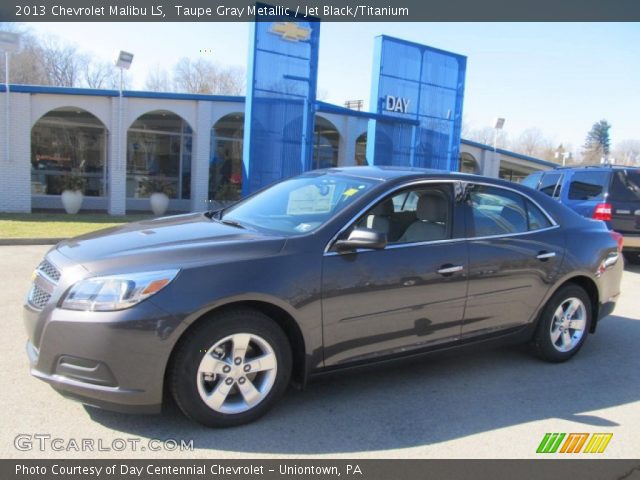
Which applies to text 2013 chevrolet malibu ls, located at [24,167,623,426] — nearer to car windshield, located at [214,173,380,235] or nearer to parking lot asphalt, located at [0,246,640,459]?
car windshield, located at [214,173,380,235]

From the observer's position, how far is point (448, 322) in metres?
4.14

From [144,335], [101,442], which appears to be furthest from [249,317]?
[101,442]

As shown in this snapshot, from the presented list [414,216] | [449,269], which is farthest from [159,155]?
[449,269]

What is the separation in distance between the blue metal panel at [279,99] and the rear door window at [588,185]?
6875 millimetres

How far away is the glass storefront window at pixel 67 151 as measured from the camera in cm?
1755

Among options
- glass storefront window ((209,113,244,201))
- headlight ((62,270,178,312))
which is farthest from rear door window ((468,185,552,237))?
glass storefront window ((209,113,244,201))

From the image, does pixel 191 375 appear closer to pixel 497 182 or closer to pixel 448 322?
pixel 448 322

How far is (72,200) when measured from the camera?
16.2m

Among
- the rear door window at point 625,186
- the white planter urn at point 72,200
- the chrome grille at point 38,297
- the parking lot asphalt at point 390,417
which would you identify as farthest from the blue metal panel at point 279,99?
the chrome grille at point 38,297

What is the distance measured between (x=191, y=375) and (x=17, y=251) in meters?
8.03

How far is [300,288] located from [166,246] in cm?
88

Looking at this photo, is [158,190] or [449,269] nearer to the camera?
[449,269]

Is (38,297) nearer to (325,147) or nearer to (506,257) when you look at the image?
(506,257)

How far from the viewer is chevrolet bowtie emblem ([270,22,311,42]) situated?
1430 cm
